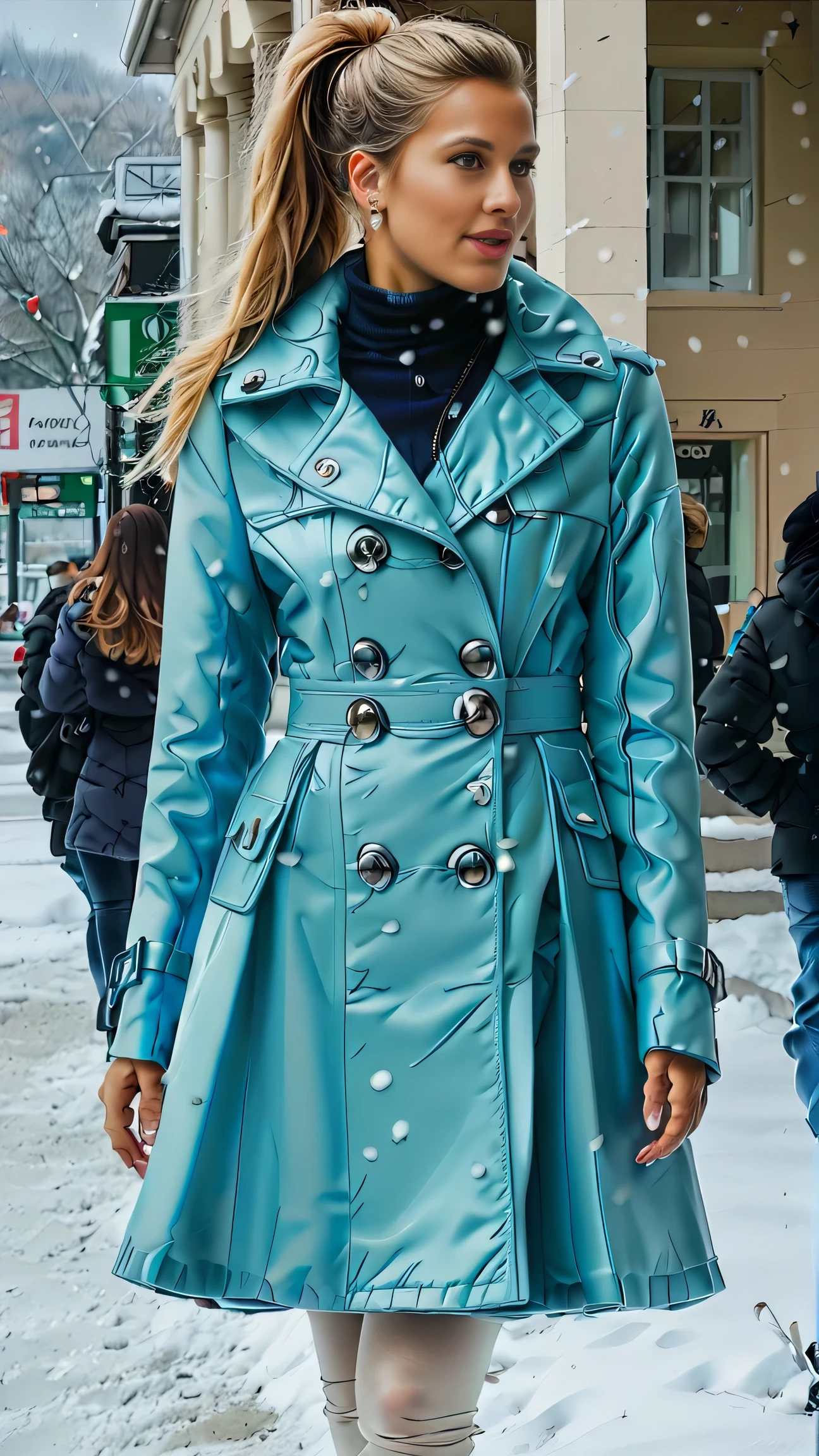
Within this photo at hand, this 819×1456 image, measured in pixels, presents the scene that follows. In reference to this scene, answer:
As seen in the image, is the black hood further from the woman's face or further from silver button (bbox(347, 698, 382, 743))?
silver button (bbox(347, 698, 382, 743))

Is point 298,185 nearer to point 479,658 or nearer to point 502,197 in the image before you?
point 502,197

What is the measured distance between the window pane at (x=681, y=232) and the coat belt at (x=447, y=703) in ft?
41.1

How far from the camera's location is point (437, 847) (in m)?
1.89

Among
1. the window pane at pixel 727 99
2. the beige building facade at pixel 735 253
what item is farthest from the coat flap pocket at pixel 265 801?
the window pane at pixel 727 99

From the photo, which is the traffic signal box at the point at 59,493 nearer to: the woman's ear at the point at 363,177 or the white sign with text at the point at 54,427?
the white sign with text at the point at 54,427

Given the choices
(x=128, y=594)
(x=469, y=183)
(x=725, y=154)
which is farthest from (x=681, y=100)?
(x=469, y=183)

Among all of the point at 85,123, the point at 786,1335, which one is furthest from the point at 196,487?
the point at 85,123

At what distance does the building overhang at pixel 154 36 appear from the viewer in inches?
716

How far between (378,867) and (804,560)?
1.78 metres

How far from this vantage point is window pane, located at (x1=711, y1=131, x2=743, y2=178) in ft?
45.1

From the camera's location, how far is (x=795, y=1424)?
3.09 m

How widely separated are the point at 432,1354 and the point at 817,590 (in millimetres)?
1989

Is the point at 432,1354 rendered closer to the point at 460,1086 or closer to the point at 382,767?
the point at 460,1086

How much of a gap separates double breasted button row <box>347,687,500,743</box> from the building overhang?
17.4 m
